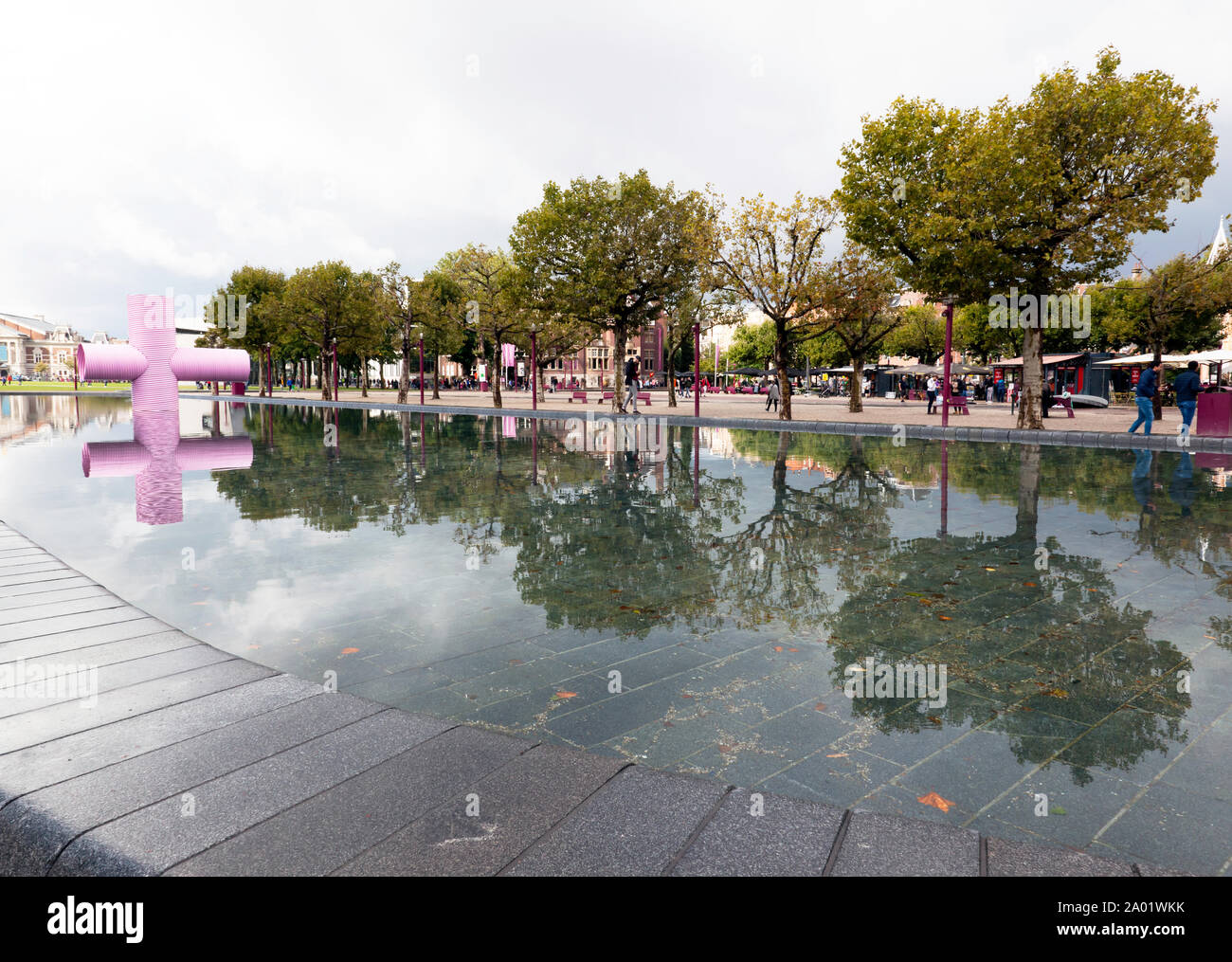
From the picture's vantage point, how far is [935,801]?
120 inches

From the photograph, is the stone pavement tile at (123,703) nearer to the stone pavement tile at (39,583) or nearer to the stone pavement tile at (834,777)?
the stone pavement tile at (39,583)

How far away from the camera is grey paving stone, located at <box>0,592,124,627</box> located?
4.95 metres

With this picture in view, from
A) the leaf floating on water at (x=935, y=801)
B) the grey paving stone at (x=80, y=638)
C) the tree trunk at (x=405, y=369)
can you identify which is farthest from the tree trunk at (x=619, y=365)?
the leaf floating on water at (x=935, y=801)

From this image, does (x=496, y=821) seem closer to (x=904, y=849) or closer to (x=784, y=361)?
(x=904, y=849)

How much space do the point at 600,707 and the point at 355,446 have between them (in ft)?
53.2

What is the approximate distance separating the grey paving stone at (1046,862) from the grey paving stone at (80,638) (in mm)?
4632

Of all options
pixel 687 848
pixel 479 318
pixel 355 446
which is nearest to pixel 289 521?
pixel 687 848

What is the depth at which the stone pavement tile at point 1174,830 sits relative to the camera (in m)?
2.66

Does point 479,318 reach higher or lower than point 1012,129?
lower

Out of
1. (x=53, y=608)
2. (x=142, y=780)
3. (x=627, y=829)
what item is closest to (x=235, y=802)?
(x=142, y=780)

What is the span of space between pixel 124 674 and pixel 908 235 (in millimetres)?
26766

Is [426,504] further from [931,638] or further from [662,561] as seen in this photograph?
[931,638]

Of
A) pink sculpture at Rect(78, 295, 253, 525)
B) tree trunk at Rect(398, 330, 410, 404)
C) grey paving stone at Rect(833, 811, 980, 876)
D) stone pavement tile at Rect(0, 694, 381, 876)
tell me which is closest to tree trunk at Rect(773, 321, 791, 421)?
pink sculpture at Rect(78, 295, 253, 525)
